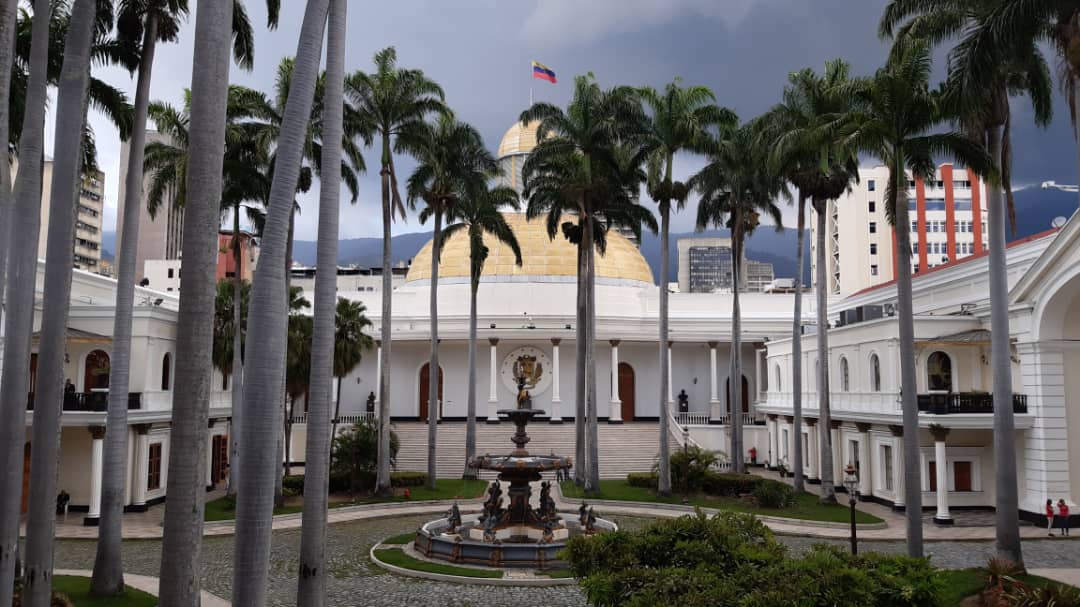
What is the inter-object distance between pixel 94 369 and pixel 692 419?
33.7 metres

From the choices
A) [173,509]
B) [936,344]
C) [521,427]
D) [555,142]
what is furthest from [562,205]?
[173,509]

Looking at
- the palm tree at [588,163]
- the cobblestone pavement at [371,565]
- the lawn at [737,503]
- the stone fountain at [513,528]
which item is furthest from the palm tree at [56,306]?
the palm tree at [588,163]

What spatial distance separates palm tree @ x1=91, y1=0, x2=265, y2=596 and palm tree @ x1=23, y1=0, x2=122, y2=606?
322 centimetres

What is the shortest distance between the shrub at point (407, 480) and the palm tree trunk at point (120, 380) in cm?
1807

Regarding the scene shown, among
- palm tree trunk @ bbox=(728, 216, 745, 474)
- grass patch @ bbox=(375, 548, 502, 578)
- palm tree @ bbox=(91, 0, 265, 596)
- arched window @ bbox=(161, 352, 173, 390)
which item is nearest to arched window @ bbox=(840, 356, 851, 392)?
palm tree trunk @ bbox=(728, 216, 745, 474)

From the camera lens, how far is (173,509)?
8.44 metres

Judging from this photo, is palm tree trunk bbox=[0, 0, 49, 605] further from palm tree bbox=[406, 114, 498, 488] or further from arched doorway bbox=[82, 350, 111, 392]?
arched doorway bbox=[82, 350, 111, 392]

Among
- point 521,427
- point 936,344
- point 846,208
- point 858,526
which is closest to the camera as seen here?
point 521,427

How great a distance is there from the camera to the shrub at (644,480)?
35469 millimetres

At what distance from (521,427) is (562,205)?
43.5ft

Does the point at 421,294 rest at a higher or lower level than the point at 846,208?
lower

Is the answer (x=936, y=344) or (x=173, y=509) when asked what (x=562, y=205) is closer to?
(x=936, y=344)

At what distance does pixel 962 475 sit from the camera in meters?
30.7

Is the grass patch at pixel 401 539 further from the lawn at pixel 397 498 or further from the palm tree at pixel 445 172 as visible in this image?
the palm tree at pixel 445 172
